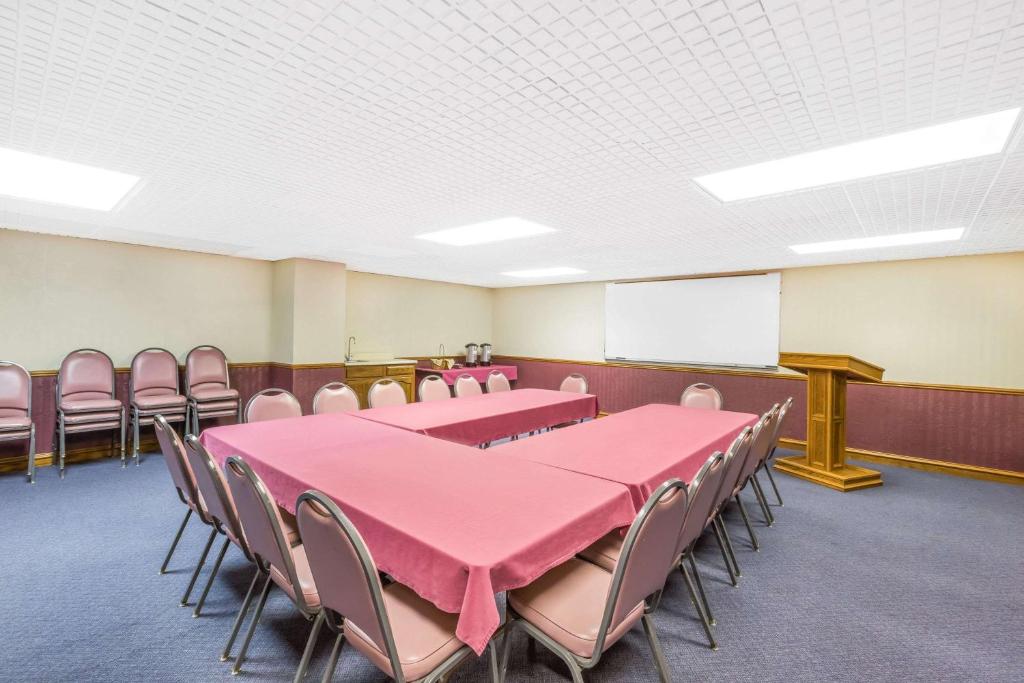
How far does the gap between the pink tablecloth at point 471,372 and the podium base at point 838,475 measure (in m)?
4.09

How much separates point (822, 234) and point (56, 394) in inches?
296

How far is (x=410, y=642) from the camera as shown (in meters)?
1.39

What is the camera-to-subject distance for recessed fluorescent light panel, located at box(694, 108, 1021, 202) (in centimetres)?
200

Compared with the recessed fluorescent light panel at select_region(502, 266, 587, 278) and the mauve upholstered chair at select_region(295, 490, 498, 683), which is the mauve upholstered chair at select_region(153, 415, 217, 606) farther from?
the recessed fluorescent light panel at select_region(502, 266, 587, 278)

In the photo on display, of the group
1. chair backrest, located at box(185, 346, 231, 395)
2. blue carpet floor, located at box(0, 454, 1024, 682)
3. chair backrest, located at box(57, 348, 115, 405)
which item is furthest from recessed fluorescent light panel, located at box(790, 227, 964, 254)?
chair backrest, located at box(57, 348, 115, 405)

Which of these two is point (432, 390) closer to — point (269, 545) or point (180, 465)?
point (180, 465)

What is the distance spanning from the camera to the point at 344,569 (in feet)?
Answer: 4.22

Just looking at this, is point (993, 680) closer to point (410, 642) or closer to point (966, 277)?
point (410, 642)

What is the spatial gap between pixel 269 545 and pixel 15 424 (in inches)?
166

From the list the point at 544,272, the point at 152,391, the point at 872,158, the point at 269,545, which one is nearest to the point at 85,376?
the point at 152,391

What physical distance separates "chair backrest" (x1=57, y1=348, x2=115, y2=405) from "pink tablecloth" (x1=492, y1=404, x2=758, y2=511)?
184 inches

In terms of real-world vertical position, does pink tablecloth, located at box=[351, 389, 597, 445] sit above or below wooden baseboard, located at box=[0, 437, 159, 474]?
above

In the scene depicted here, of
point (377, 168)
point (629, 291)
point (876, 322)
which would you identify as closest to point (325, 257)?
point (377, 168)

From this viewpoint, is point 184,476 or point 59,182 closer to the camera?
point 184,476
